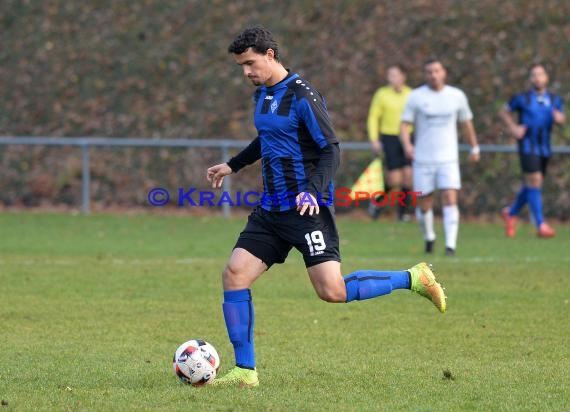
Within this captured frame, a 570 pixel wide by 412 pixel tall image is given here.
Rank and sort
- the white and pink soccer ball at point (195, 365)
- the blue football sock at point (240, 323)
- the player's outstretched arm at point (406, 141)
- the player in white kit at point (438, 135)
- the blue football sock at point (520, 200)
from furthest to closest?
the blue football sock at point (520, 200)
the player's outstretched arm at point (406, 141)
the player in white kit at point (438, 135)
the blue football sock at point (240, 323)
the white and pink soccer ball at point (195, 365)

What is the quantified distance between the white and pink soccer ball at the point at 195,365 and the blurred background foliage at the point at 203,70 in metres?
13.9

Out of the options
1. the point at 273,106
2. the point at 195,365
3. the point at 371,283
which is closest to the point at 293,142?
the point at 273,106

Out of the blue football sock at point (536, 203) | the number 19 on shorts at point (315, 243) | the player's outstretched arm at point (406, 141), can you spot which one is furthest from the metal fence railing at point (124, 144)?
the number 19 on shorts at point (315, 243)

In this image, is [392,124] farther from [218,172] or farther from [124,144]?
[218,172]

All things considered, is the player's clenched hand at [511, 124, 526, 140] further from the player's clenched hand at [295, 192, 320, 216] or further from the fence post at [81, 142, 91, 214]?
the player's clenched hand at [295, 192, 320, 216]

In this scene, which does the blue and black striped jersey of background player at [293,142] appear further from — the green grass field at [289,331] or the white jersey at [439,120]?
the white jersey at [439,120]

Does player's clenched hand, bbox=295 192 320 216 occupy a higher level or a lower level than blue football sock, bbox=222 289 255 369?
higher

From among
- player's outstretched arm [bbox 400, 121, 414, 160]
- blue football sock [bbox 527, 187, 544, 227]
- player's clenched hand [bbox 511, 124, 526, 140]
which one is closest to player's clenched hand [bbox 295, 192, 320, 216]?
Result: player's outstretched arm [bbox 400, 121, 414, 160]

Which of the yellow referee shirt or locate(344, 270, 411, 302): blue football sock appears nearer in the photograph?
locate(344, 270, 411, 302): blue football sock

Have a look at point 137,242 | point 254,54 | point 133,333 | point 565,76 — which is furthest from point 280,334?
point 565,76

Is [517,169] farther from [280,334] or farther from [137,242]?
[280,334]

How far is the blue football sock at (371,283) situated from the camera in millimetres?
7020

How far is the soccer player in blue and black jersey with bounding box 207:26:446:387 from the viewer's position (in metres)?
6.74

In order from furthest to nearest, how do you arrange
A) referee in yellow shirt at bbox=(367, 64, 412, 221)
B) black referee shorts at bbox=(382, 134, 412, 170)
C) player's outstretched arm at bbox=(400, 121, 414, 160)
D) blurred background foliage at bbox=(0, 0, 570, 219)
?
1. blurred background foliage at bbox=(0, 0, 570, 219)
2. black referee shorts at bbox=(382, 134, 412, 170)
3. referee in yellow shirt at bbox=(367, 64, 412, 221)
4. player's outstretched arm at bbox=(400, 121, 414, 160)
